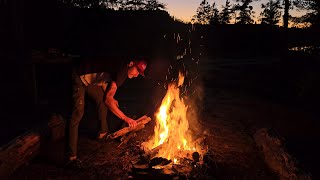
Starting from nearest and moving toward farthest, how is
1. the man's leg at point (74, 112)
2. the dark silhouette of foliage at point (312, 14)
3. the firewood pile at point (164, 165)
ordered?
the firewood pile at point (164, 165)
the man's leg at point (74, 112)
the dark silhouette of foliage at point (312, 14)

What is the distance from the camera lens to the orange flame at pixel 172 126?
5895 mm

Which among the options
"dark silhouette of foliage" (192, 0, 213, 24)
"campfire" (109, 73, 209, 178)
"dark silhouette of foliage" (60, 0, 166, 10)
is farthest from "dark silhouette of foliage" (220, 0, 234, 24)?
"campfire" (109, 73, 209, 178)

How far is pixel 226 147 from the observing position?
6.26 m

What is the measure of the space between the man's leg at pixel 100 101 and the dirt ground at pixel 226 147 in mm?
330

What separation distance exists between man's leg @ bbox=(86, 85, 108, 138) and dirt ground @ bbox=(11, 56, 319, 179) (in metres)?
0.33

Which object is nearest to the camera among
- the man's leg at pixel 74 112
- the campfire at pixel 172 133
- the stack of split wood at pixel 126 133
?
the man's leg at pixel 74 112

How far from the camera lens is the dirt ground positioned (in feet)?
16.8

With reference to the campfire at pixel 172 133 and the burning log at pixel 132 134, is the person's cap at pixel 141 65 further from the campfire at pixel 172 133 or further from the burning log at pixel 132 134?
the burning log at pixel 132 134

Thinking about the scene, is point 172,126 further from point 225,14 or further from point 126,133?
point 225,14

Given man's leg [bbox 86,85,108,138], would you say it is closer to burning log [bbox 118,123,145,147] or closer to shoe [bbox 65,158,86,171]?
burning log [bbox 118,123,145,147]

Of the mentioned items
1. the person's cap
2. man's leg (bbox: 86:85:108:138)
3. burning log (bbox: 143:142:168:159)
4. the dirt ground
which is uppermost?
the person's cap

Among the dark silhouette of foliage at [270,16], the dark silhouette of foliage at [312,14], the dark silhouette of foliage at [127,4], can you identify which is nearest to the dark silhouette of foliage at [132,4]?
the dark silhouette of foliage at [127,4]

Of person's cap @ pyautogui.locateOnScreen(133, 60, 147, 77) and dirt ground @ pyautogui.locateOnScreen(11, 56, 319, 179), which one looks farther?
person's cap @ pyautogui.locateOnScreen(133, 60, 147, 77)

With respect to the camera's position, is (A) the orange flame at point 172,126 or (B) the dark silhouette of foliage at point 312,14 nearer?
(A) the orange flame at point 172,126
